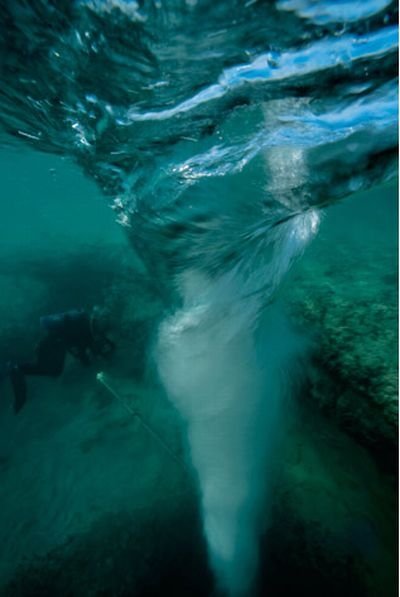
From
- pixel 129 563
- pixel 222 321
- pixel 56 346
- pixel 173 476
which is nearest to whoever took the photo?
pixel 129 563

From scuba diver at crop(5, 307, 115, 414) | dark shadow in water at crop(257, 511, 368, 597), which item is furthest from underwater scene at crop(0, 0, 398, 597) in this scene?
scuba diver at crop(5, 307, 115, 414)

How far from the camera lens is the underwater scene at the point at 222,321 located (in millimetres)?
3797

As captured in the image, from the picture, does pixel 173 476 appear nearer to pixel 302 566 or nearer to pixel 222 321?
pixel 302 566

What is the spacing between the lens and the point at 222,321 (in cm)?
659

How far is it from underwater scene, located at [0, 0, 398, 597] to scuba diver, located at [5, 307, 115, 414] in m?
0.72

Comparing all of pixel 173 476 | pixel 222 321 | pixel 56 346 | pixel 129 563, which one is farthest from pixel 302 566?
pixel 56 346

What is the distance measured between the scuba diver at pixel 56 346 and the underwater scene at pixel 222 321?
28.5 inches

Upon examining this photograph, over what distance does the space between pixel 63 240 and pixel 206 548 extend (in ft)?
70.7

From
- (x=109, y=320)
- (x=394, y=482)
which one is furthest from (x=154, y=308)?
(x=394, y=482)

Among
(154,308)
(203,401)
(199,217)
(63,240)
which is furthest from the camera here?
(63,240)

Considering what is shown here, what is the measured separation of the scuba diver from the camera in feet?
29.8

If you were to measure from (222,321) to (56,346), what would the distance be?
5822 mm

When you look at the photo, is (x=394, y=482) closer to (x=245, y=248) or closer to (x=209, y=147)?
(x=245, y=248)

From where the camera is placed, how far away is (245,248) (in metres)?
6.79
